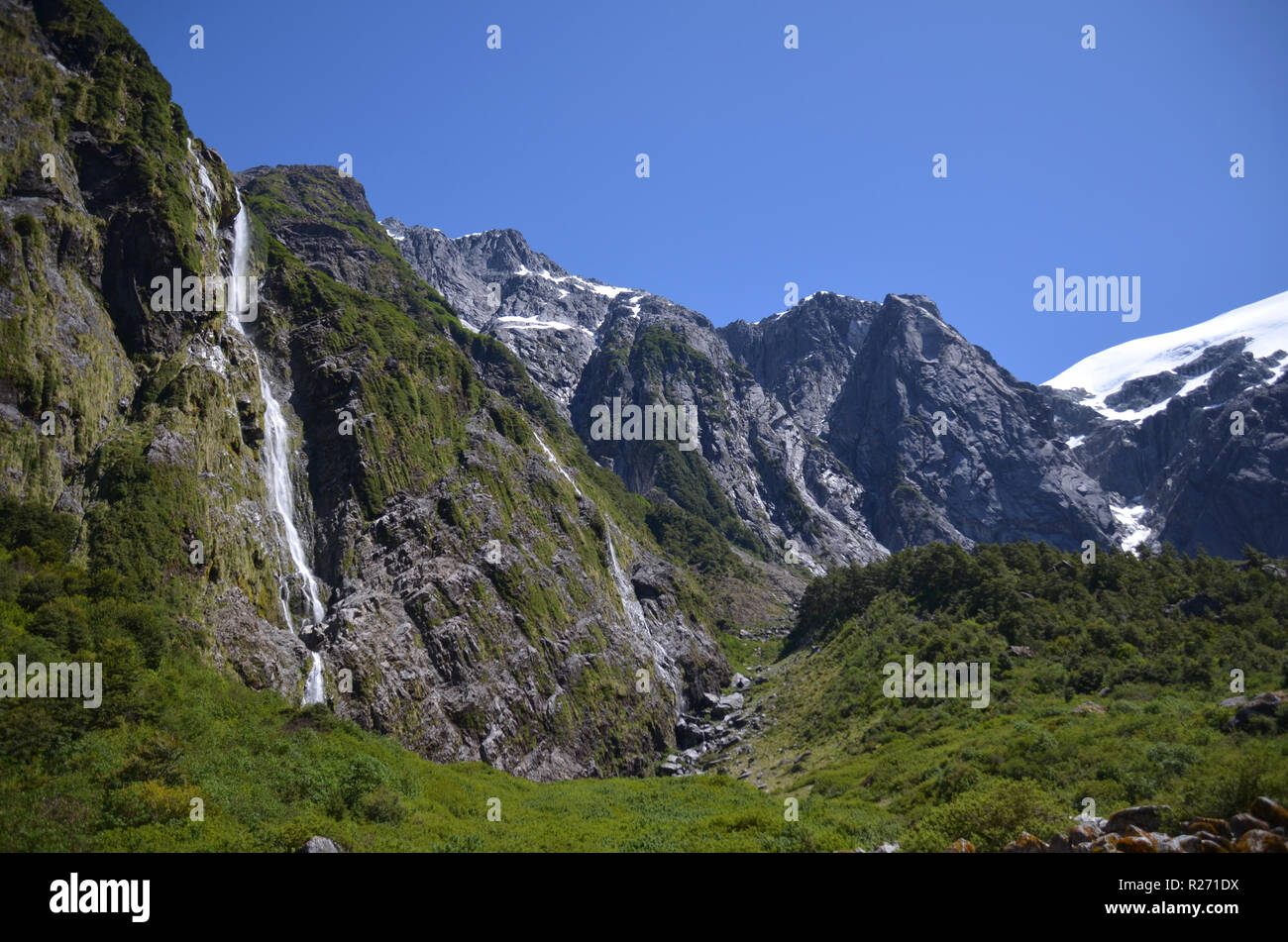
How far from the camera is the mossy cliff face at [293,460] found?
46.9m

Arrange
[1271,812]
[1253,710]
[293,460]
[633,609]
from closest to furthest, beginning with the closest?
1. [1271,812]
2. [1253,710]
3. [293,460]
4. [633,609]

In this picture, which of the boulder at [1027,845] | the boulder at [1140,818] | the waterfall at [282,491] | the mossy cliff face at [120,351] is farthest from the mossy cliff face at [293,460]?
the boulder at [1140,818]

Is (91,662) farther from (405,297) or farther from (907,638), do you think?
(405,297)

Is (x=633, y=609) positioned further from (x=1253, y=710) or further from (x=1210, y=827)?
(x=1210, y=827)

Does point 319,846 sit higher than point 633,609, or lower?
higher

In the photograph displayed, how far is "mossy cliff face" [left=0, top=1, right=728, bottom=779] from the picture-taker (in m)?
46.9

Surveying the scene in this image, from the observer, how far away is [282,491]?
63.6 metres

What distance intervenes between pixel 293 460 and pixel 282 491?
5257 millimetres

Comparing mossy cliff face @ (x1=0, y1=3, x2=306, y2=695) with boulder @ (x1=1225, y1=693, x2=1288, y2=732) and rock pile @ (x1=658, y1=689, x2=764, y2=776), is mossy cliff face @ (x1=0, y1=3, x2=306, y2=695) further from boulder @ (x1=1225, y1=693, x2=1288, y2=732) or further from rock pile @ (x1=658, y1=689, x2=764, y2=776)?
boulder @ (x1=1225, y1=693, x2=1288, y2=732)

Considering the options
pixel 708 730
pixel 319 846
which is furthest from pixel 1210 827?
pixel 708 730

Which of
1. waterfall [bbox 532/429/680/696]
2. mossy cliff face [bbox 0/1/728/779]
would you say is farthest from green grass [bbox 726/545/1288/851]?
mossy cliff face [bbox 0/1/728/779]

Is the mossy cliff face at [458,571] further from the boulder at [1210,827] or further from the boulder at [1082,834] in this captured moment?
the boulder at [1210,827]

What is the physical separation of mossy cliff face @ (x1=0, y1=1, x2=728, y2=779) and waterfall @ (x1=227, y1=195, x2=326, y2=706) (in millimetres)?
1254
